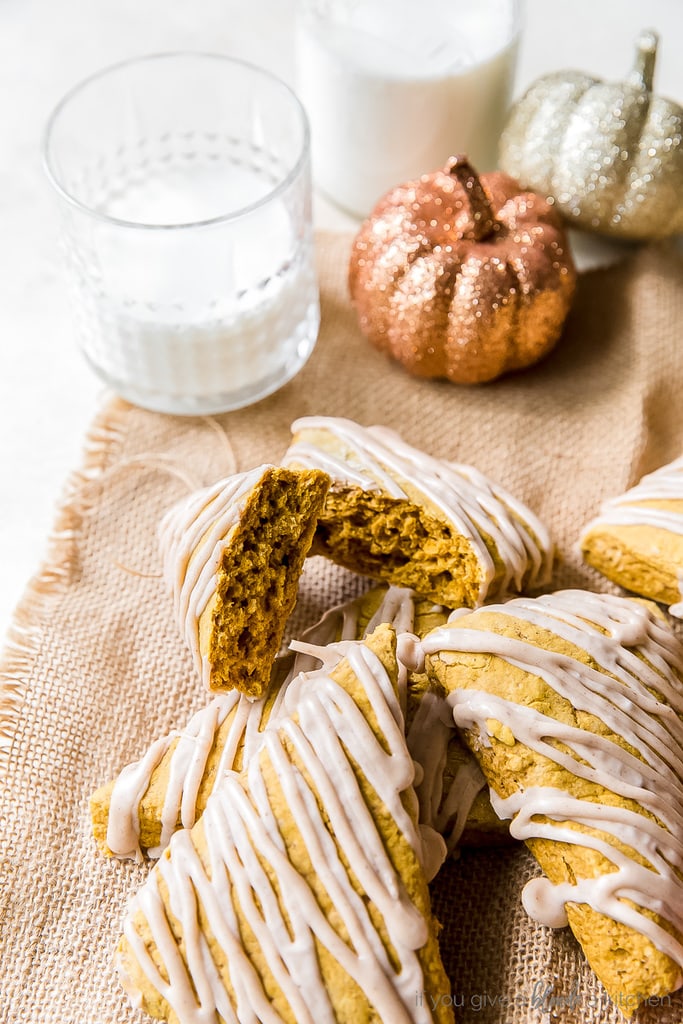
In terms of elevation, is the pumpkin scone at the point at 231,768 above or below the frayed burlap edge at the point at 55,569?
above

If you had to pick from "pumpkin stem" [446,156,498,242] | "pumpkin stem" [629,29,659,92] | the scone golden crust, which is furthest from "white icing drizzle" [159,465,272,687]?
"pumpkin stem" [629,29,659,92]

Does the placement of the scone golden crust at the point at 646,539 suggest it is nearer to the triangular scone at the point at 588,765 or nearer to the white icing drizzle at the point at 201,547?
the triangular scone at the point at 588,765

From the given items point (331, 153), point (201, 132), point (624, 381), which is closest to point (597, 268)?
point (624, 381)

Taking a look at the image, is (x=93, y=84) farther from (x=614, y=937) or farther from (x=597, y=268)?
(x=614, y=937)

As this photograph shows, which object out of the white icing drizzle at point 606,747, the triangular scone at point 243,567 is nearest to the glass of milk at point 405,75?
the triangular scone at point 243,567

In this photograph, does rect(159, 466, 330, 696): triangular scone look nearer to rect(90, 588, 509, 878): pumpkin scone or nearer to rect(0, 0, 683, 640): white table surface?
rect(90, 588, 509, 878): pumpkin scone

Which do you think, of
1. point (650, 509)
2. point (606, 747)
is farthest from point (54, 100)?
point (606, 747)
